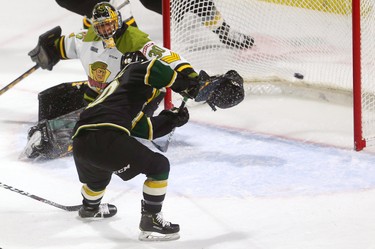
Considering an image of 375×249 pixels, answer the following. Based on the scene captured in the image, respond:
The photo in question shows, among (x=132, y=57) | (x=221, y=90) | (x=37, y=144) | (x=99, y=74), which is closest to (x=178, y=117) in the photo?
(x=221, y=90)

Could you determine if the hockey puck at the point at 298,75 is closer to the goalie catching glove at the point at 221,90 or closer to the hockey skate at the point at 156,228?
the goalie catching glove at the point at 221,90

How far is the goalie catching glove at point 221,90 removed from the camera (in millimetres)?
3768

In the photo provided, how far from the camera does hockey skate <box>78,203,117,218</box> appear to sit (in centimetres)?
372

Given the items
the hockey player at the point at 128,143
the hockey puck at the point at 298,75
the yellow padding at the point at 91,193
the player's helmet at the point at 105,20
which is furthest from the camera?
the hockey puck at the point at 298,75

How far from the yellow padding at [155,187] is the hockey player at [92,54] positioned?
0.51 meters

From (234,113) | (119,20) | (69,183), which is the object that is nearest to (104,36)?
(119,20)

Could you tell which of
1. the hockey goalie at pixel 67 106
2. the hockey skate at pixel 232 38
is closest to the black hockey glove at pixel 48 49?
the hockey goalie at pixel 67 106

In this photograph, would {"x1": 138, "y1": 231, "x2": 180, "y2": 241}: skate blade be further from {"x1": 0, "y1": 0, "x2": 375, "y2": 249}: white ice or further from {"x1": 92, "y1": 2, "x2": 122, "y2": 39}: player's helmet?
{"x1": 92, "y1": 2, "x2": 122, "y2": 39}: player's helmet

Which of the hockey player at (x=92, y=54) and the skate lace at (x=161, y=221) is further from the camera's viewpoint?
the hockey player at (x=92, y=54)

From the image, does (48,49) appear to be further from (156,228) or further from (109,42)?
(156,228)

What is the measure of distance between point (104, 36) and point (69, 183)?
1.93 ft

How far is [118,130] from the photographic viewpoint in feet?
11.4

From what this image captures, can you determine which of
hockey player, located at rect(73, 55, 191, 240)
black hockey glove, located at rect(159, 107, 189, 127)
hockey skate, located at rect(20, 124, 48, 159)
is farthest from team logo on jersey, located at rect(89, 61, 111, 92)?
hockey player, located at rect(73, 55, 191, 240)

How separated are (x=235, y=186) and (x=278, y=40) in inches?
44.0
